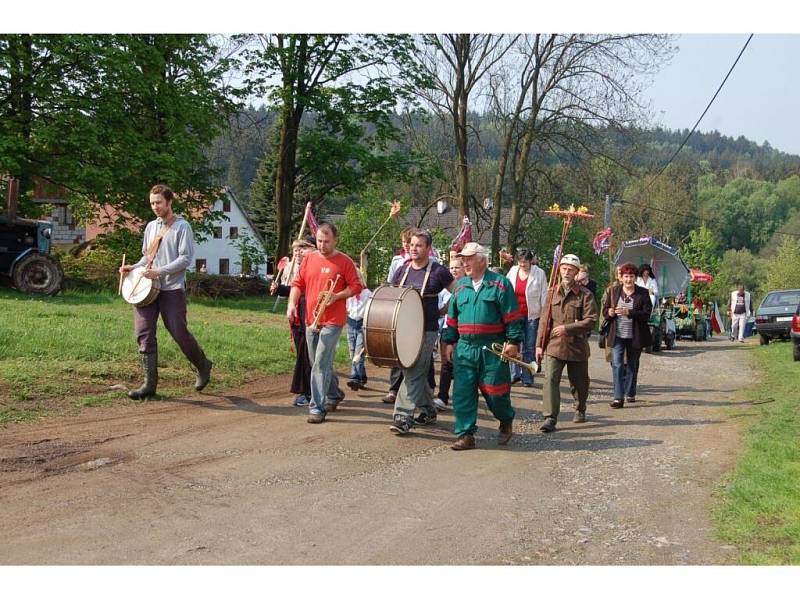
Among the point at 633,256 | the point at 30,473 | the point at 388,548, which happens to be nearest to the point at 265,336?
the point at 30,473

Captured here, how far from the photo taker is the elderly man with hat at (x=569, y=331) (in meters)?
9.86

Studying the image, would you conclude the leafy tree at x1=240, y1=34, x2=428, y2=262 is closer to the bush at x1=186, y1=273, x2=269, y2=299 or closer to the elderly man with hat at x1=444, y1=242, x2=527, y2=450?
the bush at x1=186, y1=273, x2=269, y2=299

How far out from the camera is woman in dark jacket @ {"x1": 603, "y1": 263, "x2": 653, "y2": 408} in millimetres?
11727

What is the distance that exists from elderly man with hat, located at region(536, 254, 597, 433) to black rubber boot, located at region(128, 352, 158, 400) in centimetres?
417

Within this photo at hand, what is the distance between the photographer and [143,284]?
952 centimetres

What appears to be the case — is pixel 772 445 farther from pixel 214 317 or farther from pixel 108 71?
pixel 108 71

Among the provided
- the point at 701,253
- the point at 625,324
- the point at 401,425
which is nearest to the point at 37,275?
the point at 625,324

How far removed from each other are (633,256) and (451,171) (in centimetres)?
1312

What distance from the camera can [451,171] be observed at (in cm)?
3794

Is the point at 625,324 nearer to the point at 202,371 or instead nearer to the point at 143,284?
the point at 202,371

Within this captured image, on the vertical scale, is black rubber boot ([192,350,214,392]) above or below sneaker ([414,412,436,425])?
above

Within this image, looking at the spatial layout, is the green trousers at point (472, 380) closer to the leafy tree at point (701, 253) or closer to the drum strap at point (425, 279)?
the drum strap at point (425, 279)

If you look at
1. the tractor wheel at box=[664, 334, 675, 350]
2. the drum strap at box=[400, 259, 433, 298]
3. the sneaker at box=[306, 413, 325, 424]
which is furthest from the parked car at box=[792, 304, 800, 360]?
the sneaker at box=[306, 413, 325, 424]

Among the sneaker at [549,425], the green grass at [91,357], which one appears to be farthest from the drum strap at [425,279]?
the green grass at [91,357]
